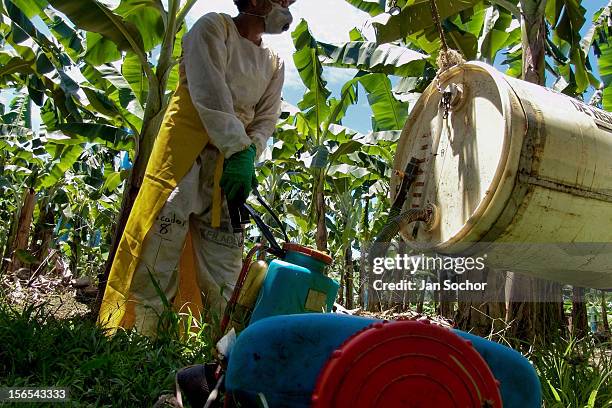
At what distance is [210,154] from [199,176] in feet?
0.35

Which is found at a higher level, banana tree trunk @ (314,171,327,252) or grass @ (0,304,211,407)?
banana tree trunk @ (314,171,327,252)

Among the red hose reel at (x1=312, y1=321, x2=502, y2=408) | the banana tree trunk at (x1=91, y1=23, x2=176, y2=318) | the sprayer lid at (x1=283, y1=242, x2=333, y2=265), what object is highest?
the banana tree trunk at (x1=91, y1=23, x2=176, y2=318)

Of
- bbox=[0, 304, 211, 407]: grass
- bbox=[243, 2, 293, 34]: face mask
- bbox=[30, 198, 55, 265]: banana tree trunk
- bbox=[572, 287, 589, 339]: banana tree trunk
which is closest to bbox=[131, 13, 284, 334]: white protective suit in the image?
bbox=[243, 2, 293, 34]: face mask

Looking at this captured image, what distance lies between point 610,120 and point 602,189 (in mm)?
308

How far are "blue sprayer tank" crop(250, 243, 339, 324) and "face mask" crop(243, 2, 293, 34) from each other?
4.17 ft

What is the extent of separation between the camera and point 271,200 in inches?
330

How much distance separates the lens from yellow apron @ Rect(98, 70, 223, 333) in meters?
2.27

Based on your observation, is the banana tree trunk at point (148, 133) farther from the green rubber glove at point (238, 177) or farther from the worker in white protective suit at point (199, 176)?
the green rubber glove at point (238, 177)

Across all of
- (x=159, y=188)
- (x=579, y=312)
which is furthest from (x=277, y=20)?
(x=579, y=312)

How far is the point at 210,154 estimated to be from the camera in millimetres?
2393

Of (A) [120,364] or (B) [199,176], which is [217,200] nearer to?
(B) [199,176]

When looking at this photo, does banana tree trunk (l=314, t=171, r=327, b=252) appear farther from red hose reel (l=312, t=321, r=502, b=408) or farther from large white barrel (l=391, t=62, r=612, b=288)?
red hose reel (l=312, t=321, r=502, b=408)

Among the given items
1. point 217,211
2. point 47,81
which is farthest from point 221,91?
point 47,81

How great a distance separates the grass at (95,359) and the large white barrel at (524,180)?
37.1 inches
